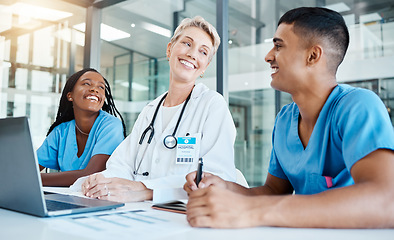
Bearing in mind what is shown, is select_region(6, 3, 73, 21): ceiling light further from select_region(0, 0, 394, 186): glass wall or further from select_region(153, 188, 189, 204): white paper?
select_region(153, 188, 189, 204): white paper

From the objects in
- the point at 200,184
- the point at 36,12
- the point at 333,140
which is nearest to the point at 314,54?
the point at 333,140

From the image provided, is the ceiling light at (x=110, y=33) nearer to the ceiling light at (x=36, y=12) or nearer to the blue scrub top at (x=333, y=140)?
the ceiling light at (x=36, y=12)

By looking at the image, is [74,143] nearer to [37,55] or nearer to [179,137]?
[179,137]

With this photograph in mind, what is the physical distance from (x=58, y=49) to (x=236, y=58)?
7.41ft

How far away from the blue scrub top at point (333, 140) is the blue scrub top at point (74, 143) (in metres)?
1.04

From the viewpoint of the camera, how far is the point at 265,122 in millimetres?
4762

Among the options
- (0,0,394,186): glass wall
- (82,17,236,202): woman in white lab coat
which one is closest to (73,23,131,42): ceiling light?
(0,0,394,186): glass wall

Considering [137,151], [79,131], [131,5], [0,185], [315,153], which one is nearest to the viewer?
[0,185]

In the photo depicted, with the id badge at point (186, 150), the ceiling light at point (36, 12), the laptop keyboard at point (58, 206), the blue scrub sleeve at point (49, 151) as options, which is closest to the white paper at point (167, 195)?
the id badge at point (186, 150)

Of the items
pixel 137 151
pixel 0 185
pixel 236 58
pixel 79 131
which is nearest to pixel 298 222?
pixel 0 185

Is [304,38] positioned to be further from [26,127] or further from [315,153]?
[26,127]

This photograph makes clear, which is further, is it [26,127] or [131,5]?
[131,5]

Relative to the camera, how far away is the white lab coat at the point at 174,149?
1408mm

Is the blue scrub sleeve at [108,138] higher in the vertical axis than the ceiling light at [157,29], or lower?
lower
